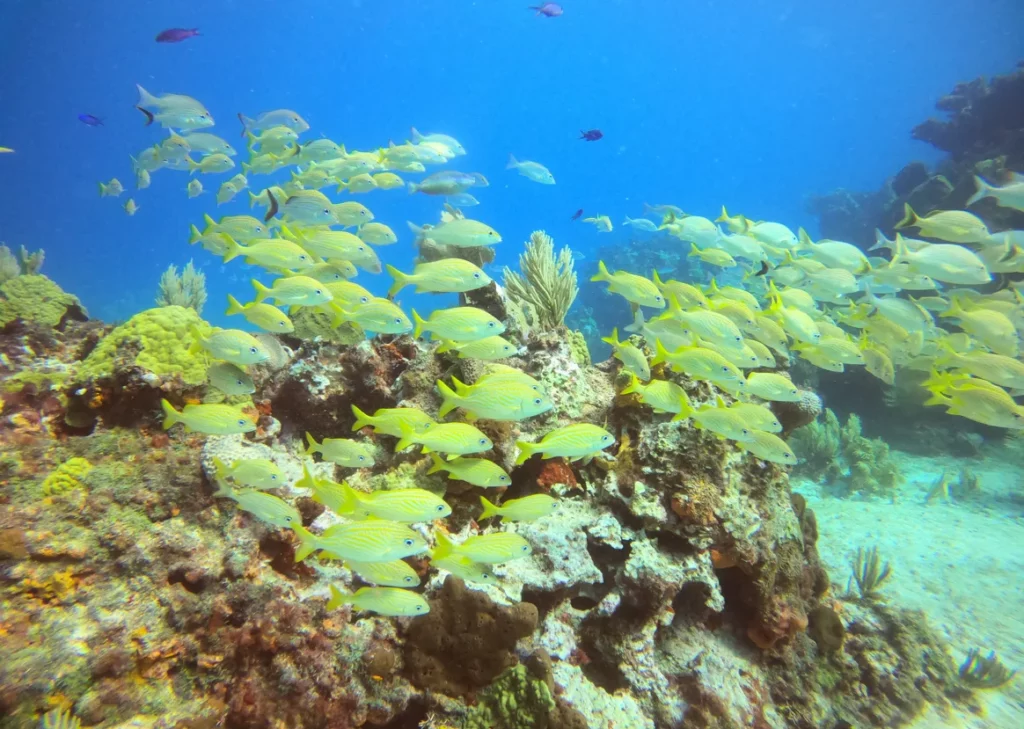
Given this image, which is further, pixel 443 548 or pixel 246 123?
pixel 246 123

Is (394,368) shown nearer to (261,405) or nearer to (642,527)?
(261,405)

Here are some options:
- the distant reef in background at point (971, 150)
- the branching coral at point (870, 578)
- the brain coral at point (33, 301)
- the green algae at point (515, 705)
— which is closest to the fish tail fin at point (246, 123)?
the brain coral at point (33, 301)

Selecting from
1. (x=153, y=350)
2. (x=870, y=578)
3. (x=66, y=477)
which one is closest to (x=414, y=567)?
(x=66, y=477)

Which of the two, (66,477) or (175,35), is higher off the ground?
(175,35)

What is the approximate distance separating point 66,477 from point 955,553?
11.2 meters

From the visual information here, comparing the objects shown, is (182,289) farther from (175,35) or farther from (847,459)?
(847,459)

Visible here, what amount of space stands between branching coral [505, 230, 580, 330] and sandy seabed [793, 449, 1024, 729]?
5467 millimetres

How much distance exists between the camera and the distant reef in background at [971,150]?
50.5ft

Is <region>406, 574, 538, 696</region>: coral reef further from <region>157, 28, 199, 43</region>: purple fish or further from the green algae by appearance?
<region>157, 28, 199, 43</region>: purple fish

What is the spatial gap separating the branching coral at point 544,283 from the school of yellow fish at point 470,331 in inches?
54.7

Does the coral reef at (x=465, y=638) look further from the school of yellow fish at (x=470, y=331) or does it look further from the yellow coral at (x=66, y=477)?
the yellow coral at (x=66, y=477)

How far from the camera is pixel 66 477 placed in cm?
332

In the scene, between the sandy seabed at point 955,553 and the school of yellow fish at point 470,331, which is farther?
the sandy seabed at point 955,553

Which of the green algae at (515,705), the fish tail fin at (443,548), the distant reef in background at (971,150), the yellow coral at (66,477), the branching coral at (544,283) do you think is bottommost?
the green algae at (515,705)
